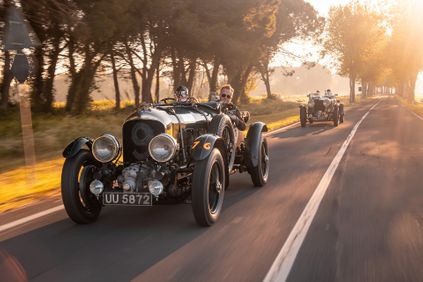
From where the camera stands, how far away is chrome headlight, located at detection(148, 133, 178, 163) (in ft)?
18.6

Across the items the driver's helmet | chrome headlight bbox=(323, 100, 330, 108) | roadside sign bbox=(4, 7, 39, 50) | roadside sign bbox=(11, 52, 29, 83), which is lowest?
chrome headlight bbox=(323, 100, 330, 108)

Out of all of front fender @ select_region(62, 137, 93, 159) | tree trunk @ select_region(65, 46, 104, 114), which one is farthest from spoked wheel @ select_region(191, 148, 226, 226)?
tree trunk @ select_region(65, 46, 104, 114)

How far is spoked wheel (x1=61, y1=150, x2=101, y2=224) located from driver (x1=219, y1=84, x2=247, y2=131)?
271cm

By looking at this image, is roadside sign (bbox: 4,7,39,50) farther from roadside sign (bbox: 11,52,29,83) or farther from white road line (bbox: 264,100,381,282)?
white road line (bbox: 264,100,381,282)

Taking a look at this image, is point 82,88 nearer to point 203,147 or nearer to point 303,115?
point 303,115

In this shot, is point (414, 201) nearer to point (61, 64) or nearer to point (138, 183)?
point (138, 183)

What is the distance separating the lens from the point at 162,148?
5730 mm

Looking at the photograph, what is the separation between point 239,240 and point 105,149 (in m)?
1.96

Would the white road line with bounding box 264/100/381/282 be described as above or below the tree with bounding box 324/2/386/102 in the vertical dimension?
below

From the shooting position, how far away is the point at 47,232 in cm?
563

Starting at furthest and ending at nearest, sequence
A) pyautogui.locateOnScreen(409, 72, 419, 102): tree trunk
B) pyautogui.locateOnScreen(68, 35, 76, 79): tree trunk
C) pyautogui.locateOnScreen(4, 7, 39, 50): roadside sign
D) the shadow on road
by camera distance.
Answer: pyautogui.locateOnScreen(409, 72, 419, 102): tree trunk → pyautogui.locateOnScreen(68, 35, 76, 79): tree trunk → pyautogui.locateOnScreen(4, 7, 39, 50): roadside sign → the shadow on road

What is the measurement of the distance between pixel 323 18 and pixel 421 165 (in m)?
46.1

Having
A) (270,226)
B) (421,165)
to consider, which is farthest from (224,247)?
(421,165)

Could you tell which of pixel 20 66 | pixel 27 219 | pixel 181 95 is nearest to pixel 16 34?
pixel 20 66
